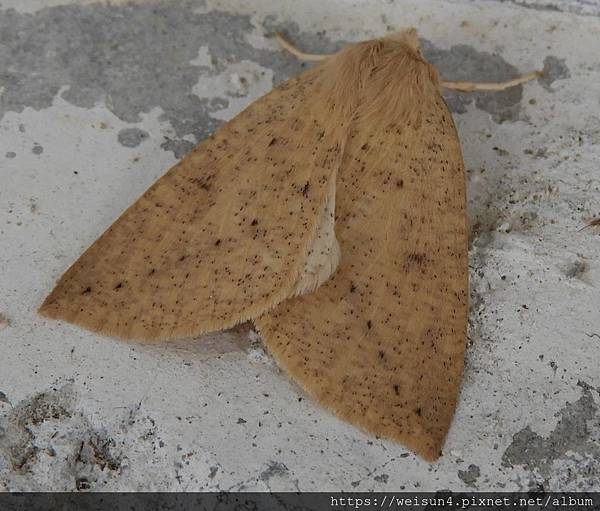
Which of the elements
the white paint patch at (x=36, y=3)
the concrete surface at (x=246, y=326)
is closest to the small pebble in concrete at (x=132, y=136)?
the concrete surface at (x=246, y=326)

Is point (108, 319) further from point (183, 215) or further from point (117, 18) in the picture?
point (117, 18)

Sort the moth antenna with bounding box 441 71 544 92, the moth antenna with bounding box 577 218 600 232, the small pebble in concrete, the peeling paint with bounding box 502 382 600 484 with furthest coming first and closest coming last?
the moth antenna with bounding box 441 71 544 92 < the small pebble in concrete < the moth antenna with bounding box 577 218 600 232 < the peeling paint with bounding box 502 382 600 484

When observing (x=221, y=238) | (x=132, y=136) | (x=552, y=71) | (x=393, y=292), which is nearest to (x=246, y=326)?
(x=221, y=238)

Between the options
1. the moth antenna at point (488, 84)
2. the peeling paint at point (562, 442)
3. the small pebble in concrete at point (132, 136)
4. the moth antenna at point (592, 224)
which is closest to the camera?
the peeling paint at point (562, 442)

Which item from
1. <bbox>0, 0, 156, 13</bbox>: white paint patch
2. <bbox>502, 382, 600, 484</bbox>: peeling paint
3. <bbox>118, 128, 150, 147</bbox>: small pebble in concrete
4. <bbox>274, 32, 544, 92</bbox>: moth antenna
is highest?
<bbox>274, 32, 544, 92</bbox>: moth antenna

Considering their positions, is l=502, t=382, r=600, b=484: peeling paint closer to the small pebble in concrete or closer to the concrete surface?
the concrete surface

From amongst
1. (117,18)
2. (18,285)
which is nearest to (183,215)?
(18,285)

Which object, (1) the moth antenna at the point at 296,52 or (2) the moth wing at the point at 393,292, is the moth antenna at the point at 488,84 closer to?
(2) the moth wing at the point at 393,292

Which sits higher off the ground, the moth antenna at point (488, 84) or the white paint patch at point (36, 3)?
the moth antenna at point (488, 84)

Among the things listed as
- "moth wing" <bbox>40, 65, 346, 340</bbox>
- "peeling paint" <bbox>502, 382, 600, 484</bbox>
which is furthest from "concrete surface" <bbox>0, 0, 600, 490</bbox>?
"moth wing" <bbox>40, 65, 346, 340</bbox>
